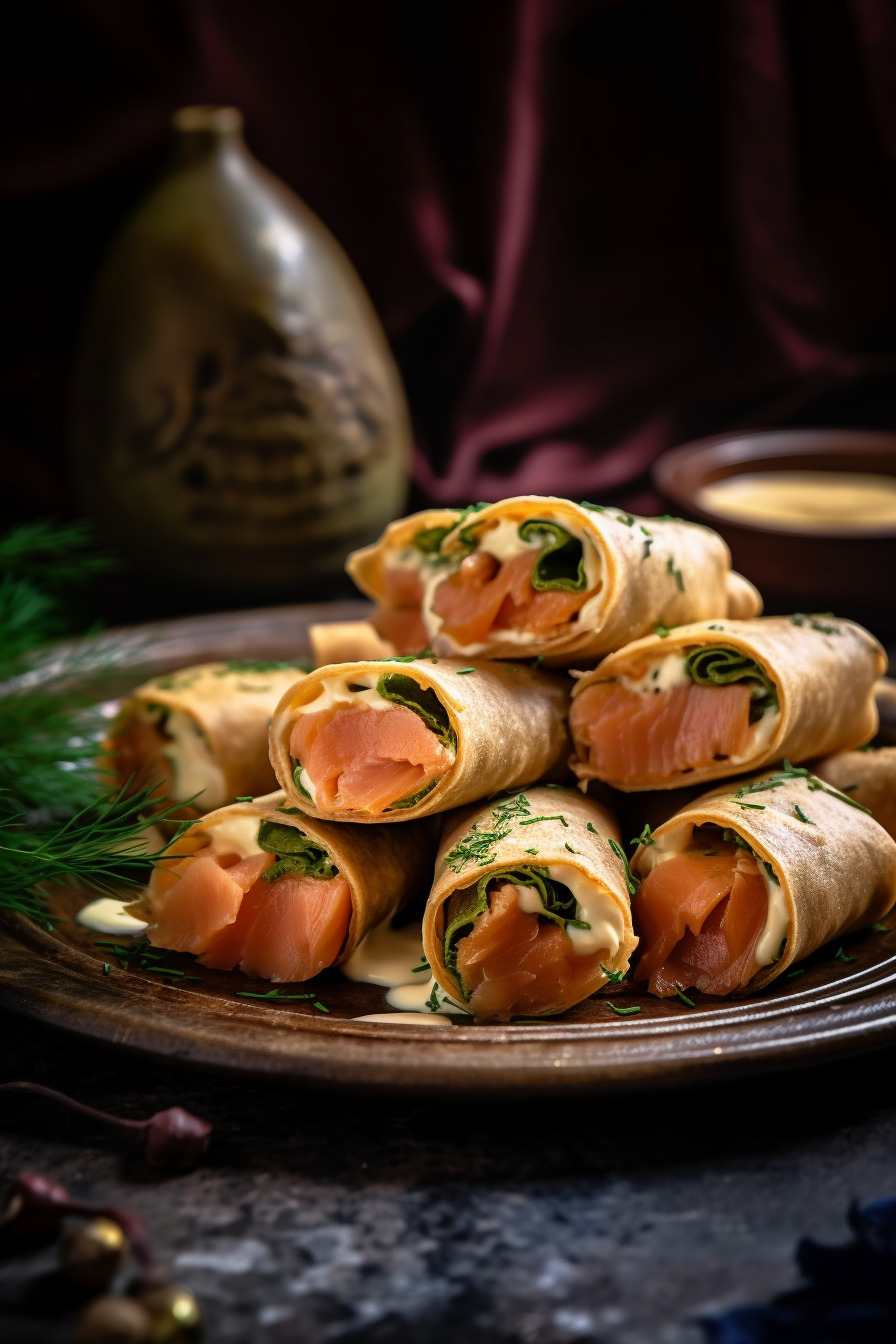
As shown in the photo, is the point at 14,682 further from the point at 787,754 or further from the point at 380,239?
the point at 380,239

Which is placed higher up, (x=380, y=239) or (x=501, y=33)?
(x=501, y=33)

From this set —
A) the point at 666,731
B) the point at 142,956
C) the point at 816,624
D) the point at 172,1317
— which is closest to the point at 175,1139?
the point at 172,1317

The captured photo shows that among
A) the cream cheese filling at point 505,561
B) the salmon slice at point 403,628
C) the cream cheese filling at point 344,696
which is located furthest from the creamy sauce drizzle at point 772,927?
the salmon slice at point 403,628

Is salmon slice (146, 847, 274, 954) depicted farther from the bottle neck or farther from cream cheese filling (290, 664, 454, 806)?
Result: the bottle neck

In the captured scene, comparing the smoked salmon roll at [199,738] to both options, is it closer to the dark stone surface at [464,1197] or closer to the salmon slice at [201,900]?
the salmon slice at [201,900]

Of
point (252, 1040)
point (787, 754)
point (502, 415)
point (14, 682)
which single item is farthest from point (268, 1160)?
point (502, 415)

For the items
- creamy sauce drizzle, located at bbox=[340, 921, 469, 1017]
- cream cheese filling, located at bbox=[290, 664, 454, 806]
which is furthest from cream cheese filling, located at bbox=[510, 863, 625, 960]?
cream cheese filling, located at bbox=[290, 664, 454, 806]
